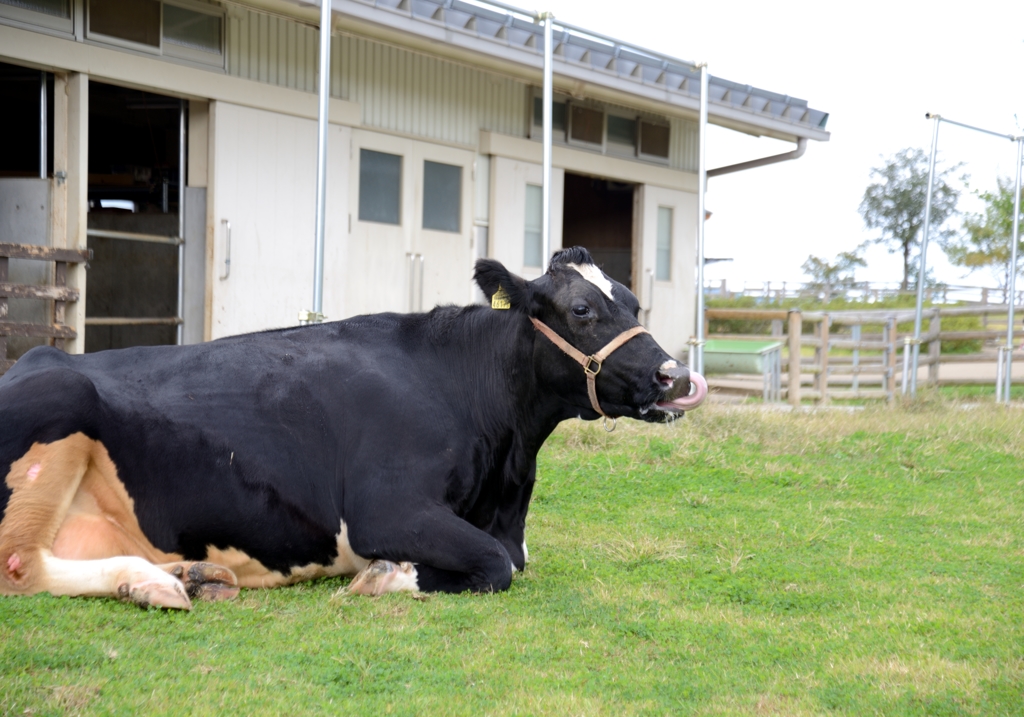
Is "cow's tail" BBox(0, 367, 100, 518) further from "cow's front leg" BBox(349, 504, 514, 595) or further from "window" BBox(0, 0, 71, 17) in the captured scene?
"window" BBox(0, 0, 71, 17)

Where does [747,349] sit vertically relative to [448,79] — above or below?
below

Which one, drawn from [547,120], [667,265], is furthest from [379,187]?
[667,265]

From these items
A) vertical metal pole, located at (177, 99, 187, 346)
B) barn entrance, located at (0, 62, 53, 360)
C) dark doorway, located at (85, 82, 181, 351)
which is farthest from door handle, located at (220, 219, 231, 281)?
barn entrance, located at (0, 62, 53, 360)

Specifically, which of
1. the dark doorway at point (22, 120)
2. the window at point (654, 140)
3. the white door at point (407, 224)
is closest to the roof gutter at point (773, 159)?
the window at point (654, 140)

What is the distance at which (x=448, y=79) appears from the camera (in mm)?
13297

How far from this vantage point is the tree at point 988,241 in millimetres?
36031

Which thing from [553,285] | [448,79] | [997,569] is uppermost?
[448,79]

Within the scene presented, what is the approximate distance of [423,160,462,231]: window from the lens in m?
13.1

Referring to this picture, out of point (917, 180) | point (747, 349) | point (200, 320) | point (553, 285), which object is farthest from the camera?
point (917, 180)

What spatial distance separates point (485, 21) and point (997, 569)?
8.84 m

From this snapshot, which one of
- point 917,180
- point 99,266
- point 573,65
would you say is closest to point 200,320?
point 99,266

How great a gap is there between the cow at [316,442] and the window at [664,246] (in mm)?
10975

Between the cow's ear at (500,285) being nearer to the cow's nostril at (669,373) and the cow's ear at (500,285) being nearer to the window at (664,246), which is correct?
the cow's nostril at (669,373)

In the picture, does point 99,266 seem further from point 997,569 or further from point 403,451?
point 997,569
